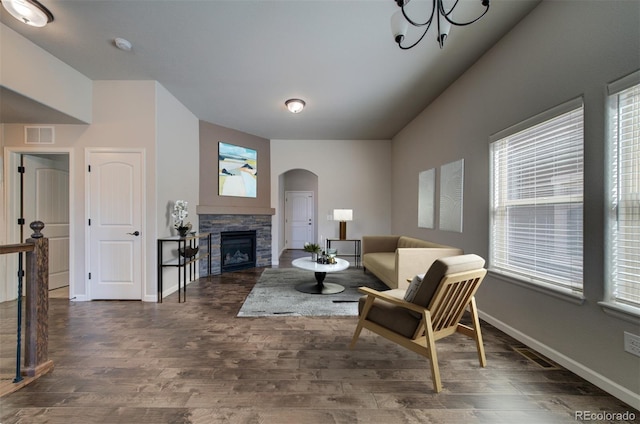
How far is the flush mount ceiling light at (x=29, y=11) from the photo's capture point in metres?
2.03

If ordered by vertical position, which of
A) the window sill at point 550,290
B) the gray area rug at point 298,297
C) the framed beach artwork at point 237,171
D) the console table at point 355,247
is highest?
the framed beach artwork at point 237,171

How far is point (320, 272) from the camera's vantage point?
3.69 metres

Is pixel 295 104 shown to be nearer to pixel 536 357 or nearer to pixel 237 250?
pixel 237 250

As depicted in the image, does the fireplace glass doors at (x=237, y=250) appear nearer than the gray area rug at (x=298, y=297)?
No

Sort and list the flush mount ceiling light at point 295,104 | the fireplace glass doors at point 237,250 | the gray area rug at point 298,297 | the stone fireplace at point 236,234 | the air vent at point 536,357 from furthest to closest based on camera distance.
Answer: the fireplace glass doors at point 237,250, the stone fireplace at point 236,234, the flush mount ceiling light at point 295,104, the gray area rug at point 298,297, the air vent at point 536,357

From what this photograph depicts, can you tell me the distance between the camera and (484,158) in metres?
2.76

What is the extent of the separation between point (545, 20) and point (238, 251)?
5279mm

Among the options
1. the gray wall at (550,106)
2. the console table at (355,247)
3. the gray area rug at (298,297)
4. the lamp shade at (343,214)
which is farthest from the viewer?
the console table at (355,247)

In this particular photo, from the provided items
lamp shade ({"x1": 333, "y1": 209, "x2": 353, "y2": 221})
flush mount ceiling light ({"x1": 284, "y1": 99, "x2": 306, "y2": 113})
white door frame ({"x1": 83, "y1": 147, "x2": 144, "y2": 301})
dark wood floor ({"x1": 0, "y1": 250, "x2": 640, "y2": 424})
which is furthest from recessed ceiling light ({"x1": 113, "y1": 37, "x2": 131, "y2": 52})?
lamp shade ({"x1": 333, "y1": 209, "x2": 353, "y2": 221})

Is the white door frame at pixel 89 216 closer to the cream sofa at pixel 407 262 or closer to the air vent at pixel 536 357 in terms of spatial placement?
the cream sofa at pixel 407 262

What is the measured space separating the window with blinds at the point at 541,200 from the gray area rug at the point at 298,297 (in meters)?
1.75

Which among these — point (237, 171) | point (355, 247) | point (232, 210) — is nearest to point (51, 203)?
point (232, 210)

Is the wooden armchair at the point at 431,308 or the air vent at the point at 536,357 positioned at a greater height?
the wooden armchair at the point at 431,308

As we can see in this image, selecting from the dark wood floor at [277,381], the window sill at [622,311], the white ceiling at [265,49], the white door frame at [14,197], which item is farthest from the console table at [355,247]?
the white door frame at [14,197]
